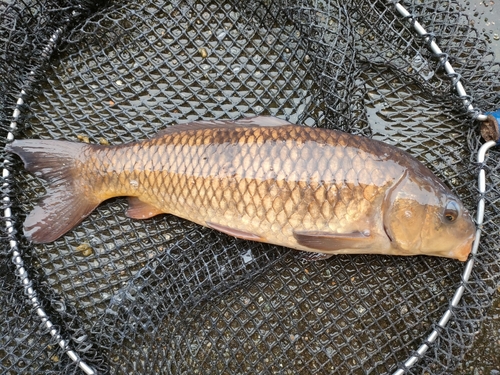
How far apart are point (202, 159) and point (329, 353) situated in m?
1.05

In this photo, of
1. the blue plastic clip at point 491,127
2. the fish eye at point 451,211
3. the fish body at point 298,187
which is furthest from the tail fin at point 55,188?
the blue plastic clip at point 491,127

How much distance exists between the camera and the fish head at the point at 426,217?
1.48 metres

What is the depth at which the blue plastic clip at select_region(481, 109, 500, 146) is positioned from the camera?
1.61 m

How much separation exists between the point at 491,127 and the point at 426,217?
1.71 ft

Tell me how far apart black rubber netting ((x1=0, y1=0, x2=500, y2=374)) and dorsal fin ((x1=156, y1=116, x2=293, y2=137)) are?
0.23m

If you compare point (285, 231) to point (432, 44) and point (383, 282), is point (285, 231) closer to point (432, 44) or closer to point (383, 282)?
point (383, 282)

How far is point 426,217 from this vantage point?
1.48 metres

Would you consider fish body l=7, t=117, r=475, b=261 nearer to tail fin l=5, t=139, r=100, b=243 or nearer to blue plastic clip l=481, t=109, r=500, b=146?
tail fin l=5, t=139, r=100, b=243

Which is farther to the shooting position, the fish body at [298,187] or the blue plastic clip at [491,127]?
the blue plastic clip at [491,127]

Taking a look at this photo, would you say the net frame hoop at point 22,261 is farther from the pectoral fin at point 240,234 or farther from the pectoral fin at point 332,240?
the pectoral fin at point 332,240

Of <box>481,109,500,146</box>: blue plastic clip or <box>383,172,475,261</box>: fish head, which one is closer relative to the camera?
<box>383,172,475,261</box>: fish head

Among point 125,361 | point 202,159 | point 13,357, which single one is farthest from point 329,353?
point 13,357

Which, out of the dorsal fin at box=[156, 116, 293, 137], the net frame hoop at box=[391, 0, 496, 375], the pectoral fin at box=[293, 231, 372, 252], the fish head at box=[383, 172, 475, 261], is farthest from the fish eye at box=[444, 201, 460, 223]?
the dorsal fin at box=[156, 116, 293, 137]

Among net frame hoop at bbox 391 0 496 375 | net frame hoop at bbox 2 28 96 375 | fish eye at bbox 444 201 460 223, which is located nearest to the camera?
fish eye at bbox 444 201 460 223
